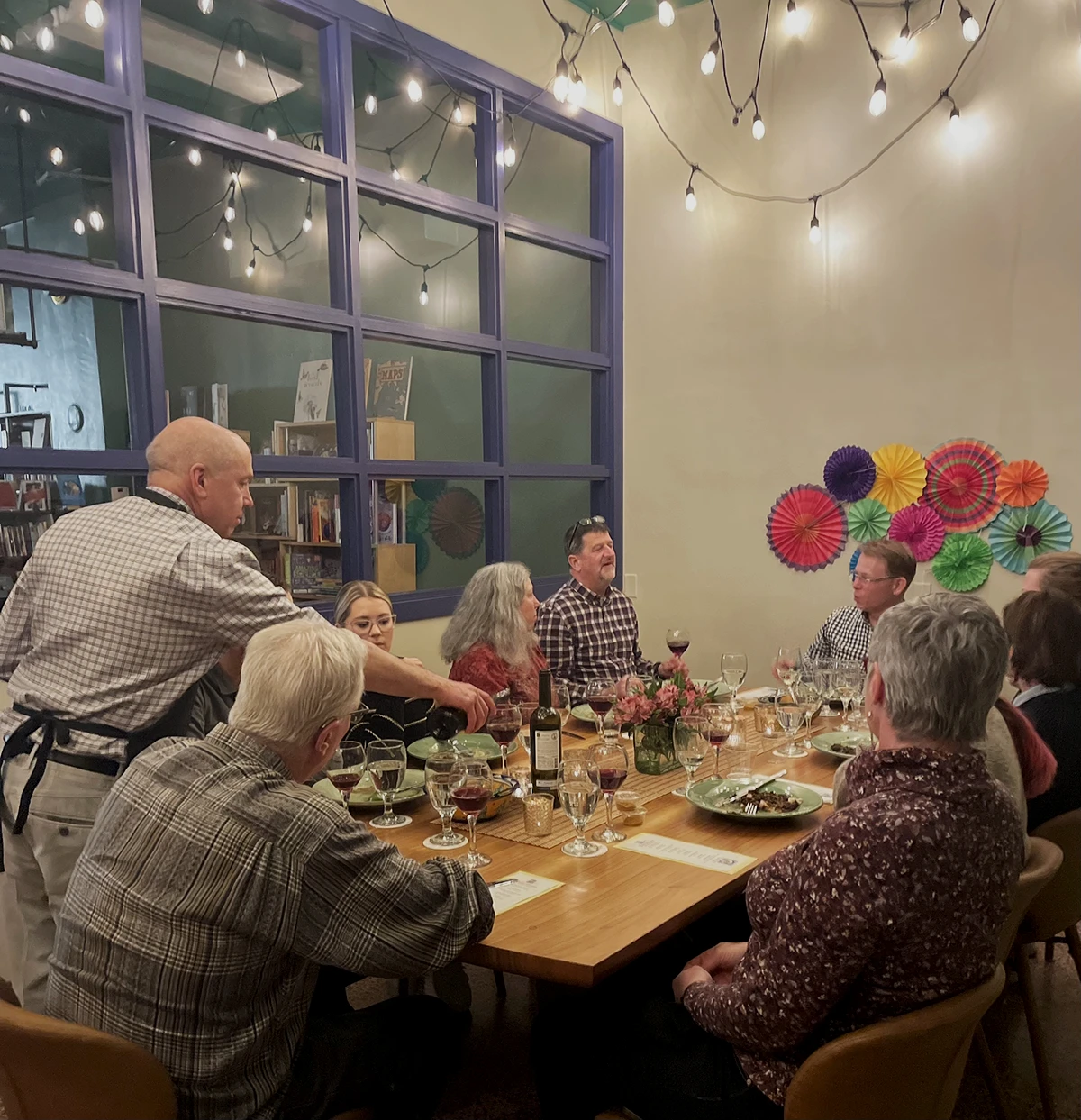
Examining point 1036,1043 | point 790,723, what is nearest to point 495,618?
point 790,723

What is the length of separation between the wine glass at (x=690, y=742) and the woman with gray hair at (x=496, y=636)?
0.95 metres

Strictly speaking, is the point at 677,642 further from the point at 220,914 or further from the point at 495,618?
the point at 220,914

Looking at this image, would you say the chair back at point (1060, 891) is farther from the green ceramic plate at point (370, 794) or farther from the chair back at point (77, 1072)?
the chair back at point (77, 1072)

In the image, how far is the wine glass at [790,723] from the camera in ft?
8.99

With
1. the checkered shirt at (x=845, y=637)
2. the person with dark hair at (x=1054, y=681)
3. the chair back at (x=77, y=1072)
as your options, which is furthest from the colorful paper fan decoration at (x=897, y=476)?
the chair back at (x=77, y=1072)

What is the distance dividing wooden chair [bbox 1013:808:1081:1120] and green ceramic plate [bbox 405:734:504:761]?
4.43ft

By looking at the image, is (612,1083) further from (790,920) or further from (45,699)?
(45,699)

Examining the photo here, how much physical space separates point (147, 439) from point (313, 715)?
2.26 metres

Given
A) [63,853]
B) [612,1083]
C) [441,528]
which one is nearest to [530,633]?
[441,528]

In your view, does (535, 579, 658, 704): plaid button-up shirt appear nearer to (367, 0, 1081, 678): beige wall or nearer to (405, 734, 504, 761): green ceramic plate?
(367, 0, 1081, 678): beige wall

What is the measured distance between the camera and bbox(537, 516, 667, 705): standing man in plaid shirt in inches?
158

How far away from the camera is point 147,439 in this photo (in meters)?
3.49

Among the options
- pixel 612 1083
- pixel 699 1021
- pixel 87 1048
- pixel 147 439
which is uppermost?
pixel 147 439

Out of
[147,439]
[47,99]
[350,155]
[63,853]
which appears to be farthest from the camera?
[350,155]
